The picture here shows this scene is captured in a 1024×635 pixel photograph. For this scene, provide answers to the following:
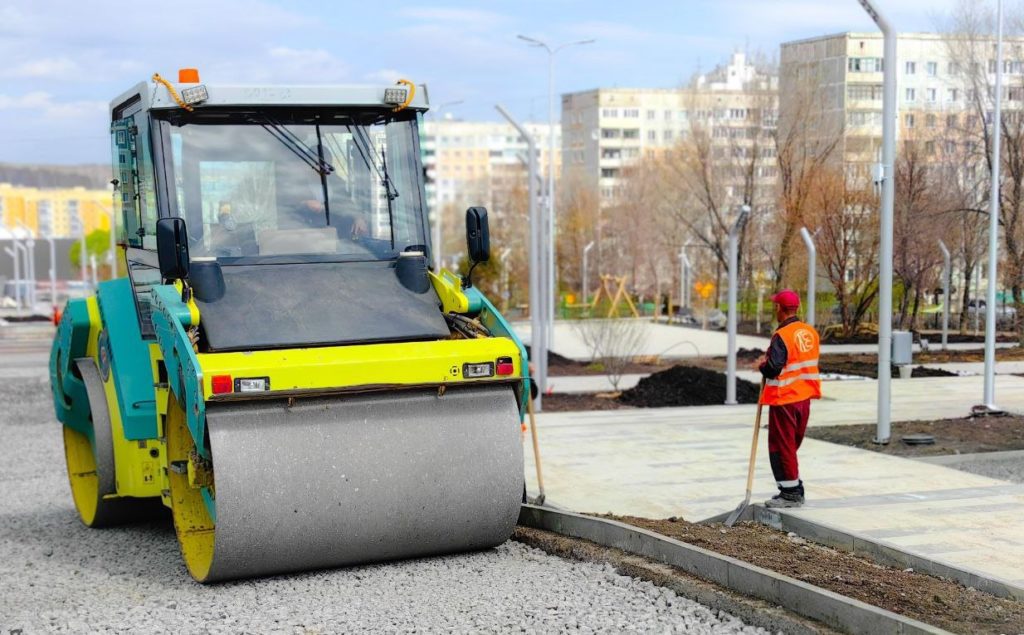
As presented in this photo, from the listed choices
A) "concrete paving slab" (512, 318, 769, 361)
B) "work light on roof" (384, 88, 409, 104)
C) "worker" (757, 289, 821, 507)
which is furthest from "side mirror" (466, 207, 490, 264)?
"concrete paving slab" (512, 318, 769, 361)

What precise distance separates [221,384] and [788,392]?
4202 mm

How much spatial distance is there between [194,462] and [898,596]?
155 inches

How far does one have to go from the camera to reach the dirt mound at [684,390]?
19.1m

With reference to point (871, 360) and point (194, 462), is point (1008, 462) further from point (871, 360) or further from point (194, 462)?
point (871, 360)

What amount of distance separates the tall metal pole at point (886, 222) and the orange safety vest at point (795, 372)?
15.3 ft

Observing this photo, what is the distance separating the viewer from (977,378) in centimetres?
2092

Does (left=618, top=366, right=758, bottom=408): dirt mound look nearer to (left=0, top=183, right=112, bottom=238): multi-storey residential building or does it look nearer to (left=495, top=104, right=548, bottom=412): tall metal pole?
(left=495, top=104, right=548, bottom=412): tall metal pole

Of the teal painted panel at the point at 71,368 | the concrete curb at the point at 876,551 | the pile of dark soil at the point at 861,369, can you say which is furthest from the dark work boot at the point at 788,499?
the pile of dark soil at the point at 861,369

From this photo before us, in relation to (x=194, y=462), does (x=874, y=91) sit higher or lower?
higher

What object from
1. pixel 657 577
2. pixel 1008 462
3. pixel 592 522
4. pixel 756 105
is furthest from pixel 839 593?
pixel 756 105

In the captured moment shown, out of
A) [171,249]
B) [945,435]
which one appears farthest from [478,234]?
[945,435]

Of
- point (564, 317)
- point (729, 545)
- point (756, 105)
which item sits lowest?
point (564, 317)

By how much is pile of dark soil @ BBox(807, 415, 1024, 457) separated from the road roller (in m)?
6.55

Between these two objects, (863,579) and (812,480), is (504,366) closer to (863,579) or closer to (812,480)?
(863,579)
